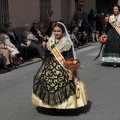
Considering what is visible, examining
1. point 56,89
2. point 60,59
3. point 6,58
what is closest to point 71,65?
point 60,59

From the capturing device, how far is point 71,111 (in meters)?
5.98

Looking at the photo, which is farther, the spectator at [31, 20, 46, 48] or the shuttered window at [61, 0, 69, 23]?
the shuttered window at [61, 0, 69, 23]

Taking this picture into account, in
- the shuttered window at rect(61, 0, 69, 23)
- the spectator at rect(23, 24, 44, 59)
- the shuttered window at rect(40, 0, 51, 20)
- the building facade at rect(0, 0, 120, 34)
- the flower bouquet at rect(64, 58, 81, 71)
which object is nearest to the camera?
the flower bouquet at rect(64, 58, 81, 71)

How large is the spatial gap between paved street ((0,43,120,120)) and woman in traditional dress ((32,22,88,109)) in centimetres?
27

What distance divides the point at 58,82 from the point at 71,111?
2.14 ft

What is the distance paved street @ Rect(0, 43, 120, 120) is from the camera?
582cm

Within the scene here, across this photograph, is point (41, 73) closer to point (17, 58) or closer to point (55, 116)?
point (55, 116)

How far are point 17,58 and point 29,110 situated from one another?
525cm

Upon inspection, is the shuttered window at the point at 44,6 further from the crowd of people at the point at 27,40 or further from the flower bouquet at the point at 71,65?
the flower bouquet at the point at 71,65

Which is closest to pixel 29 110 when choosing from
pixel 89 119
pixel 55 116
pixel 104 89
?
pixel 55 116

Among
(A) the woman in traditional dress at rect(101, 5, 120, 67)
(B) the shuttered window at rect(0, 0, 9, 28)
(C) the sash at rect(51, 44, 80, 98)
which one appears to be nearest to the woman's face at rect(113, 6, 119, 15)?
(A) the woman in traditional dress at rect(101, 5, 120, 67)

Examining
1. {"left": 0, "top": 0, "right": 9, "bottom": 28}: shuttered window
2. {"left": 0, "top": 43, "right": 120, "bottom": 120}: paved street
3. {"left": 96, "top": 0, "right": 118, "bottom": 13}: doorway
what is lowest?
{"left": 0, "top": 43, "right": 120, "bottom": 120}: paved street

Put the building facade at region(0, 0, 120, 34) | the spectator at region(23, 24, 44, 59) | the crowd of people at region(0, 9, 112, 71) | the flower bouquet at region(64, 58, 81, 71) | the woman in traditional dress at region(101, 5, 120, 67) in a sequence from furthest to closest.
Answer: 1. the building facade at region(0, 0, 120, 34)
2. the spectator at region(23, 24, 44, 59)
3. the woman in traditional dress at region(101, 5, 120, 67)
4. the crowd of people at region(0, 9, 112, 71)
5. the flower bouquet at region(64, 58, 81, 71)

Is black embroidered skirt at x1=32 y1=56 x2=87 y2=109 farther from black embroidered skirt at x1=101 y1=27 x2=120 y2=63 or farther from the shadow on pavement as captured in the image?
black embroidered skirt at x1=101 y1=27 x2=120 y2=63
